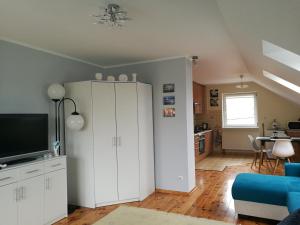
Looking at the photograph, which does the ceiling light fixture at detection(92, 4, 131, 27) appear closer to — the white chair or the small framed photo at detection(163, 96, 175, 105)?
the small framed photo at detection(163, 96, 175, 105)

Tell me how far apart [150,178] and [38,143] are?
6.25 feet

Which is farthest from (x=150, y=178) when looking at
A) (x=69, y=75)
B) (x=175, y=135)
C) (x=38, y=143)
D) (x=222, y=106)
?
(x=222, y=106)

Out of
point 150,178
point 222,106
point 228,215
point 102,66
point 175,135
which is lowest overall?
point 228,215

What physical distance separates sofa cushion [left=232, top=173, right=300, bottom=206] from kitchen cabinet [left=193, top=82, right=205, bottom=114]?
4.11m

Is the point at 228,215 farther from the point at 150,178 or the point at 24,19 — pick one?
the point at 24,19

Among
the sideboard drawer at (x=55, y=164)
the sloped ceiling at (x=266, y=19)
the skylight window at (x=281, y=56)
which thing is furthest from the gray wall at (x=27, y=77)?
the skylight window at (x=281, y=56)

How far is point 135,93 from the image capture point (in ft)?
12.4

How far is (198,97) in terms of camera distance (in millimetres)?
7320

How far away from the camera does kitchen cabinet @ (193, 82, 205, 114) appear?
278 inches

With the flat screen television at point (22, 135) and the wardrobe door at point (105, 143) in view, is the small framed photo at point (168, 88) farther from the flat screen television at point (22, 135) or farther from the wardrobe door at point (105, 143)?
the flat screen television at point (22, 135)

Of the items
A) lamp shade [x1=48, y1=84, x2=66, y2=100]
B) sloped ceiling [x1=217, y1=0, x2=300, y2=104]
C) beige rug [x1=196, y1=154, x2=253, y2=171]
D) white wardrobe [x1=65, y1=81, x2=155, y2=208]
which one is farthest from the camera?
beige rug [x1=196, y1=154, x2=253, y2=171]

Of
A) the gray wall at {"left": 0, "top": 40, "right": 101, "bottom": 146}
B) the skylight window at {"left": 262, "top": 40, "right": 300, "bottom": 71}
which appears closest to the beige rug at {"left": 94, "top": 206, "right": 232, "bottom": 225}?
the gray wall at {"left": 0, "top": 40, "right": 101, "bottom": 146}

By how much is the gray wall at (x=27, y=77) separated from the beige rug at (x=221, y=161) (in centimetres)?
392

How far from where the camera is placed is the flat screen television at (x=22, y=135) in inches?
108
